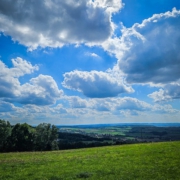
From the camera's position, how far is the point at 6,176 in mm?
21016

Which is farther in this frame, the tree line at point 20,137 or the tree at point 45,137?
the tree at point 45,137

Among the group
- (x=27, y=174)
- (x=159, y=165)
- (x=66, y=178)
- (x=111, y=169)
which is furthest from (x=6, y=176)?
(x=159, y=165)

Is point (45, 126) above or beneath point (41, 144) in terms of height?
above

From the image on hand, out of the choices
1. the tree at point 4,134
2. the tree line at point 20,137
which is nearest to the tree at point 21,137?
the tree line at point 20,137

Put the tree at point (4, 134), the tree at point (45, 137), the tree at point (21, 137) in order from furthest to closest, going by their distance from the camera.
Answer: the tree at point (45, 137) < the tree at point (21, 137) < the tree at point (4, 134)

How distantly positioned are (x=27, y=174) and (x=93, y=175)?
→ 7.59 m

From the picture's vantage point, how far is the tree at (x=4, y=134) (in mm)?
80750

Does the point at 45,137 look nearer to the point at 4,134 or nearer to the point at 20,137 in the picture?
the point at 20,137

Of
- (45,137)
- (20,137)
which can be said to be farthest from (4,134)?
(45,137)

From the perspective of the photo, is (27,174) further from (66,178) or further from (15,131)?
(15,131)

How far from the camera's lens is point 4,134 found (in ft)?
266

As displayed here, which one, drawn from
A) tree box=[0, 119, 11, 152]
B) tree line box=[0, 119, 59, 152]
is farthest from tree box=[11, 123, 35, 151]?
tree box=[0, 119, 11, 152]

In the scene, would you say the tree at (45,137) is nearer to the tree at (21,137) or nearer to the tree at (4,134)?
the tree at (21,137)

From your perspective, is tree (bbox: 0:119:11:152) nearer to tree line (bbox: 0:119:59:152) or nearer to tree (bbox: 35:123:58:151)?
tree line (bbox: 0:119:59:152)
